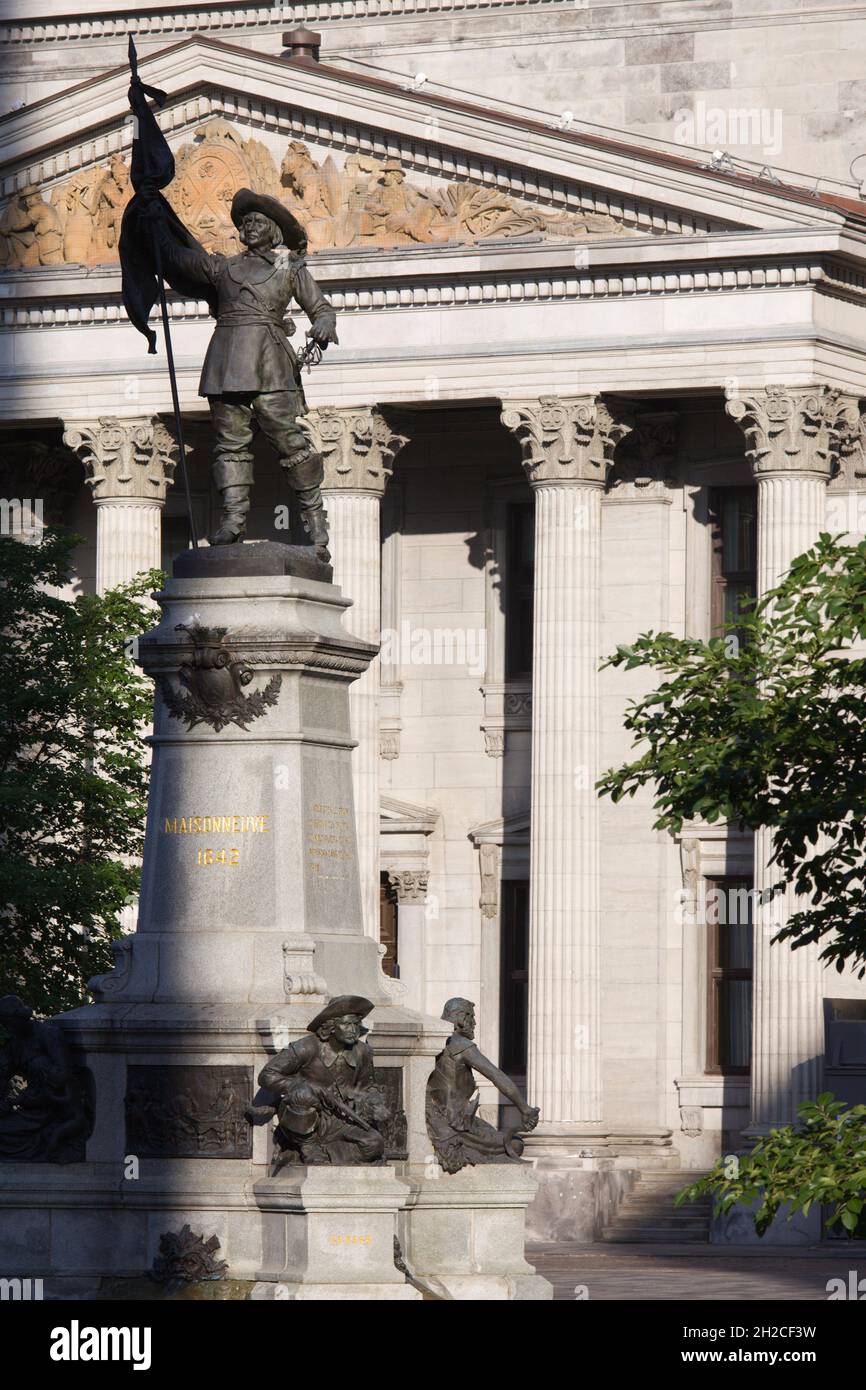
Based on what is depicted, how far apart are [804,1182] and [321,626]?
7982 mm

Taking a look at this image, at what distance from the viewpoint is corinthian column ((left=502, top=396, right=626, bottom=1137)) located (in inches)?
2114

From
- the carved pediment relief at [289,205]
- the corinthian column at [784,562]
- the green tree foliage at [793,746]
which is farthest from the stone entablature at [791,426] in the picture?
the green tree foliage at [793,746]

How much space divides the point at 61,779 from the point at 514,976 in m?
16.2

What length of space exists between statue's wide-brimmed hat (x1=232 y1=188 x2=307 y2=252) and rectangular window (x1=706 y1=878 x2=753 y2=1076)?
2985cm

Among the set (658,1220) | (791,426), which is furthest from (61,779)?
(791,426)

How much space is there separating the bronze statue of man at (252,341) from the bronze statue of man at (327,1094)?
4179mm

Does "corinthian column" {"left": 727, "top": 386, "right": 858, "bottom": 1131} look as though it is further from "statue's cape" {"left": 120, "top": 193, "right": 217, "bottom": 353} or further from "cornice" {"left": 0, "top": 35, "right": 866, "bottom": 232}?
"statue's cape" {"left": 120, "top": 193, "right": 217, "bottom": 353}

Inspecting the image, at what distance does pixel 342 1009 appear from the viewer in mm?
25672

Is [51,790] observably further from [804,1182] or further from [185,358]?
[804,1182]

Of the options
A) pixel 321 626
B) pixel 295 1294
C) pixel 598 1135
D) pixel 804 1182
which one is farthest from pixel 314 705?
pixel 598 1135

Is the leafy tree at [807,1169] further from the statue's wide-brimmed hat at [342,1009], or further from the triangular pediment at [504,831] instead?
the triangular pediment at [504,831]

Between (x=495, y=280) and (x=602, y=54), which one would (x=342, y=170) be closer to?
(x=495, y=280)

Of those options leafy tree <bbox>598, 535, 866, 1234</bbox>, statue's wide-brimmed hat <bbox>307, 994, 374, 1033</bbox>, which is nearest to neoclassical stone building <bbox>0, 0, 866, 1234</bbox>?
statue's wide-brimmed hat <bbox>307, 994, 374, 1033</bbox>

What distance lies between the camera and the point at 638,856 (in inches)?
2270
